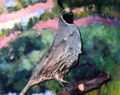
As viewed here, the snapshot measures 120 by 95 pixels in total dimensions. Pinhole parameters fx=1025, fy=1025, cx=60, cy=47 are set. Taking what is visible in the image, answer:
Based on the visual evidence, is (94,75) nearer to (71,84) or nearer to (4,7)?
(71,84)

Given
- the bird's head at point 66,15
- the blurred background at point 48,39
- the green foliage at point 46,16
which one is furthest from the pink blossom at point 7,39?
the bird's head at point 66,15

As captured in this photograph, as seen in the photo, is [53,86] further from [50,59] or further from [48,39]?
[48,39]

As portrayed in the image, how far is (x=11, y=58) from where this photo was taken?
214 inches

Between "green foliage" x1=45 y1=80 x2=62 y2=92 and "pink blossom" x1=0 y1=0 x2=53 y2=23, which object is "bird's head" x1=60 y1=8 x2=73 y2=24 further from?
"green foliage" x1=45 y1=80 x2=62 y2=92

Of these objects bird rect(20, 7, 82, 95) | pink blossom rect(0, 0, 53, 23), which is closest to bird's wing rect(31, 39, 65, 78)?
bird rect(20, 7, 82, 95)

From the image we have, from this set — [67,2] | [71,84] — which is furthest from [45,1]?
[71,84]

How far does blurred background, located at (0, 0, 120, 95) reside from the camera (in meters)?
5.41

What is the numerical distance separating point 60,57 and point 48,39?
0.40 ft

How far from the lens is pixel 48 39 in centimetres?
542

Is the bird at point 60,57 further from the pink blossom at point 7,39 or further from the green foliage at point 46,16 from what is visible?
the pink blossom at point 7,39

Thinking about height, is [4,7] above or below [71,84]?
above

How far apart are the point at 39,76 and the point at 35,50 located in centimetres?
15

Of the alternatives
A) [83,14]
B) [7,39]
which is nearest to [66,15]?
[83,14]

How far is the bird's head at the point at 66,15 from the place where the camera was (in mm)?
5395
